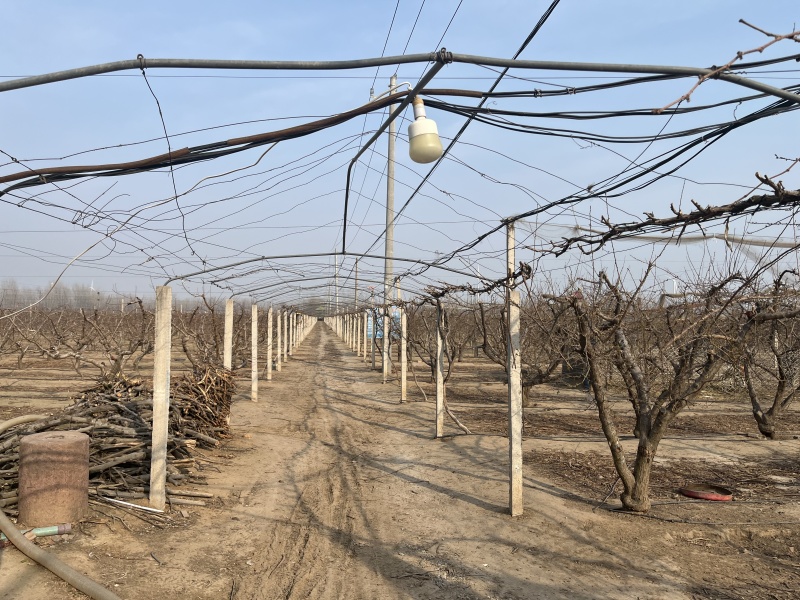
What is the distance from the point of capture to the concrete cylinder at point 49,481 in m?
4.99

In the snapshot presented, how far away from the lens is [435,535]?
17.6ft

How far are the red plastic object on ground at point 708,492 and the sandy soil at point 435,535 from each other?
12cm

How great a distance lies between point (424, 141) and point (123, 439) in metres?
5.10

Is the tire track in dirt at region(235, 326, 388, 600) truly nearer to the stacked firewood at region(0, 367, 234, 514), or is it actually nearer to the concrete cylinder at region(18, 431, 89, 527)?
the stacked firewood at region(0, 367, 234, 514)

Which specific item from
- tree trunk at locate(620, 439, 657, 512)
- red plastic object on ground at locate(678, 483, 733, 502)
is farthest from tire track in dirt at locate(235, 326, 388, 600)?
red plastic object on ground at locate(678, 483, 733, 502)

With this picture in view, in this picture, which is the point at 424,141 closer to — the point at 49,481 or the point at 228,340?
the point at 49,481

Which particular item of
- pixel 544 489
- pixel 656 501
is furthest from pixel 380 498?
pixel 656 501

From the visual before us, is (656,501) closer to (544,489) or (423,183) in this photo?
(544,489)

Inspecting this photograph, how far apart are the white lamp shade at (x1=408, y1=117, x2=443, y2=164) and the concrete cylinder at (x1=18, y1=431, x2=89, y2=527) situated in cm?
408

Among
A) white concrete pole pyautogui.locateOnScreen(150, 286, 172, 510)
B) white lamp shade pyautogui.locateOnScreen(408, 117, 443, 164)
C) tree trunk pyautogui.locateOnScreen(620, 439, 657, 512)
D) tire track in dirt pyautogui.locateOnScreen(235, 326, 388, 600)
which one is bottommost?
tire track in dirt pyautogui.locateOnScreen(235, 326, 388, 600)

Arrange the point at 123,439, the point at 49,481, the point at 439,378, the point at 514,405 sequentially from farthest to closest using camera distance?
the point at 439,378 < the point at 123,439 < the point at 514,405 < the point at 49,481

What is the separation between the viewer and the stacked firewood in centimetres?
579

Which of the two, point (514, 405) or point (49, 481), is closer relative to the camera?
point (49, 481)

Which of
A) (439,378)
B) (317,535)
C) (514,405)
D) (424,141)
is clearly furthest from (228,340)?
(424,141)
